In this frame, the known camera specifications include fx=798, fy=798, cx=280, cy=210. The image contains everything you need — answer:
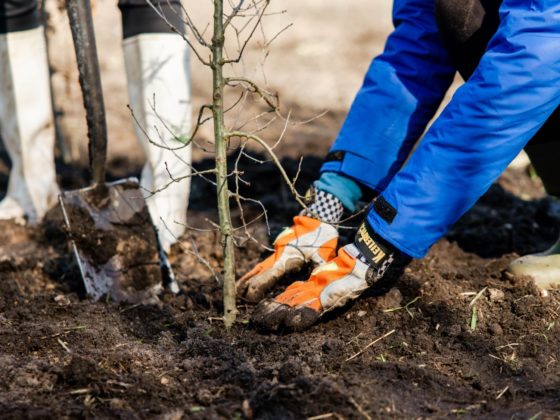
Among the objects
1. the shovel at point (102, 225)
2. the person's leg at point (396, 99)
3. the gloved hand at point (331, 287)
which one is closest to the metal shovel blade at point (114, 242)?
the shovel at point (102, 225)

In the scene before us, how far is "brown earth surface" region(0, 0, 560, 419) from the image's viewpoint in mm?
1910

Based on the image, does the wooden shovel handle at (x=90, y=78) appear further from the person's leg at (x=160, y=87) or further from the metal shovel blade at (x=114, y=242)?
→ the person's leg at (x=160, y=87)

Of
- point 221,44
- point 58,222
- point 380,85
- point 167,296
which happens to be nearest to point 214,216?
point 58,222

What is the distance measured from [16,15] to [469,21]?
2.03 metres

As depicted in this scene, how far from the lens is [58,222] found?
353 cm

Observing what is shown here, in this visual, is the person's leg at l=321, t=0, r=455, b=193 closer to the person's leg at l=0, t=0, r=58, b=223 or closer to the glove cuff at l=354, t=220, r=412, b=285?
the glove cuff at l=354, t=220, r=412, b=285

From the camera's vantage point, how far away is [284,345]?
7.43ft

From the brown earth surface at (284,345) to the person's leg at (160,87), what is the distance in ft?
0.90

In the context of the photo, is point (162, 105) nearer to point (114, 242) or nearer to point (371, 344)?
point (114, 242)

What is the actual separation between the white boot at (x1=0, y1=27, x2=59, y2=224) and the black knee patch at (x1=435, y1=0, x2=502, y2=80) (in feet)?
6.23

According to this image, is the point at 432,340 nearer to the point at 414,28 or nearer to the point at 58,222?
the point at 414,28

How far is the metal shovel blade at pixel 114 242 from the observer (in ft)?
9.33

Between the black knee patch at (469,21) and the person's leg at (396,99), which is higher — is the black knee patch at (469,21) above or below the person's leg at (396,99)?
above

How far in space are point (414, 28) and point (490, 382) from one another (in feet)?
4.23
